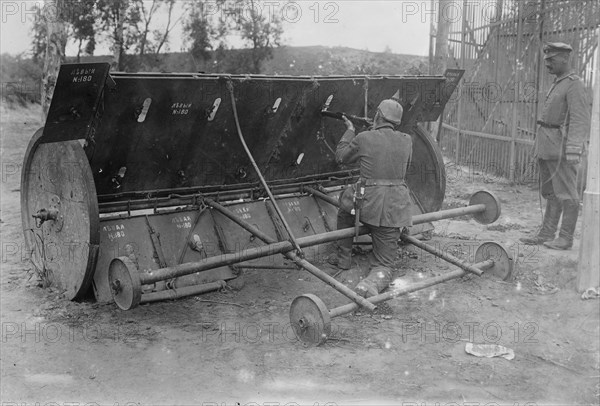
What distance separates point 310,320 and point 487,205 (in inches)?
125

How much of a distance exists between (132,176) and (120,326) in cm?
142

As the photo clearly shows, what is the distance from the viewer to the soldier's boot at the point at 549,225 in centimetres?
771

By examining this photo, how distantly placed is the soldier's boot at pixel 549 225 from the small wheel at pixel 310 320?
404 cm

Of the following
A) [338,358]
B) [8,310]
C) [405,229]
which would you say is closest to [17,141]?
[8,310]

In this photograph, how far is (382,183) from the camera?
5973 millimetres

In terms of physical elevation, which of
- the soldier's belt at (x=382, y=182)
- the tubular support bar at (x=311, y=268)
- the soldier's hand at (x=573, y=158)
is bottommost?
the tubular support bar at (x=311, y=268)

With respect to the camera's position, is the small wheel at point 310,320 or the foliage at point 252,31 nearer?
the small wheel at point 310,320

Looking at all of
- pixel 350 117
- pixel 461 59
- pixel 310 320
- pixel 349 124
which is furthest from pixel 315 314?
pixel 461 59

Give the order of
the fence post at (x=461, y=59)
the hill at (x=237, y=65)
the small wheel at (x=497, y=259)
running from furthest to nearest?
the hill at (x=237, y=65) < the fence post at (x=461, y=59) < the small wheel at (x=497, y=259)

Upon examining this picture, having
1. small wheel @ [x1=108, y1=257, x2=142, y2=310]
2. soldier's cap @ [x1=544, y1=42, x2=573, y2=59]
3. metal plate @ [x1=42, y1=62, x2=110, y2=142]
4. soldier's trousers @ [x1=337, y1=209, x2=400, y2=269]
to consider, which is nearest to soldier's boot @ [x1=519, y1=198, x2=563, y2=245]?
soldier's cap @ [x1=544, y1=42, x2=573, y2=59]

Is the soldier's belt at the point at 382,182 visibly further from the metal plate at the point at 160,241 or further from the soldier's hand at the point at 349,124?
the metal plate at the point at 160,241

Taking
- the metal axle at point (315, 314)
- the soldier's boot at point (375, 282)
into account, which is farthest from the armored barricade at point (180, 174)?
the soldier's boot at point (375, 282)

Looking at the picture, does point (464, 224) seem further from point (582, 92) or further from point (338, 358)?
point (338, 358)

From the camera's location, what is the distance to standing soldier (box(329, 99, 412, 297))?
5.92 meters
